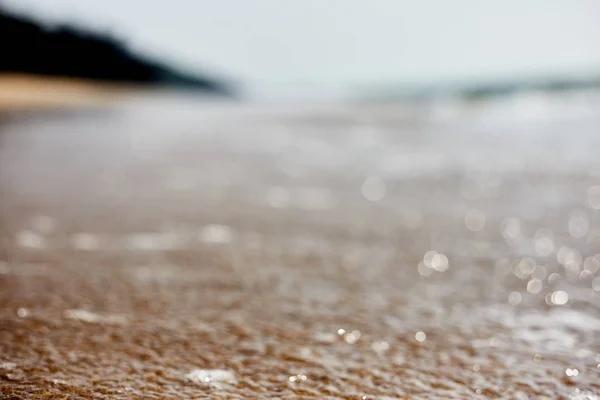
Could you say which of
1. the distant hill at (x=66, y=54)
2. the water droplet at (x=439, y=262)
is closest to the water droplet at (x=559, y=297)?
the water droplet at (x=439, y=262)

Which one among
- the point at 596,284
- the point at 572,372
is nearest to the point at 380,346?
the point at 572,372

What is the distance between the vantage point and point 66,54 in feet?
93.6

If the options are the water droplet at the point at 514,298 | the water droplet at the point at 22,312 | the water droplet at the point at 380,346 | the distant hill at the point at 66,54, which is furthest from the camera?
the distant hill at the point at 66,54

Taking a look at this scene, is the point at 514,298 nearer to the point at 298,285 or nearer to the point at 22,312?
the point at 298,285

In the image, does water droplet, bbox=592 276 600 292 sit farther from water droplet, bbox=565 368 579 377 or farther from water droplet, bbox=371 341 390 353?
water droplet, bbox=371 341 390 353

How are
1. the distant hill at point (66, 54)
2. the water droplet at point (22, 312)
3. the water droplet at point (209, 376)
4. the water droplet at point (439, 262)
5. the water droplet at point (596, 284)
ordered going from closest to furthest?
the water droplet at point (209, 376) → the water droplet at point (22, 312) → the water droplet at point (596, 284) → the water droplet at point (439, 262) → the distant hill at point (66, 54)

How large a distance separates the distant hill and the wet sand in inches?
858

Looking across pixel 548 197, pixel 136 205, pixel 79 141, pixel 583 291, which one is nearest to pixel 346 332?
pixel 583 291

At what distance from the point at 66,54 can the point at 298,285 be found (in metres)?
30.2

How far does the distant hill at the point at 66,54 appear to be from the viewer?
76.1 feet

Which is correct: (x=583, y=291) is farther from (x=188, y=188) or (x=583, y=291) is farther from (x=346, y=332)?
(x=188, y=188)

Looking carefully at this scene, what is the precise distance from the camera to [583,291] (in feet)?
5.44

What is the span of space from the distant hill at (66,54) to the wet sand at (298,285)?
21789 millimetres

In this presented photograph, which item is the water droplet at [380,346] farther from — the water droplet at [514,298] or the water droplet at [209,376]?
the water droplet at [514,298]
